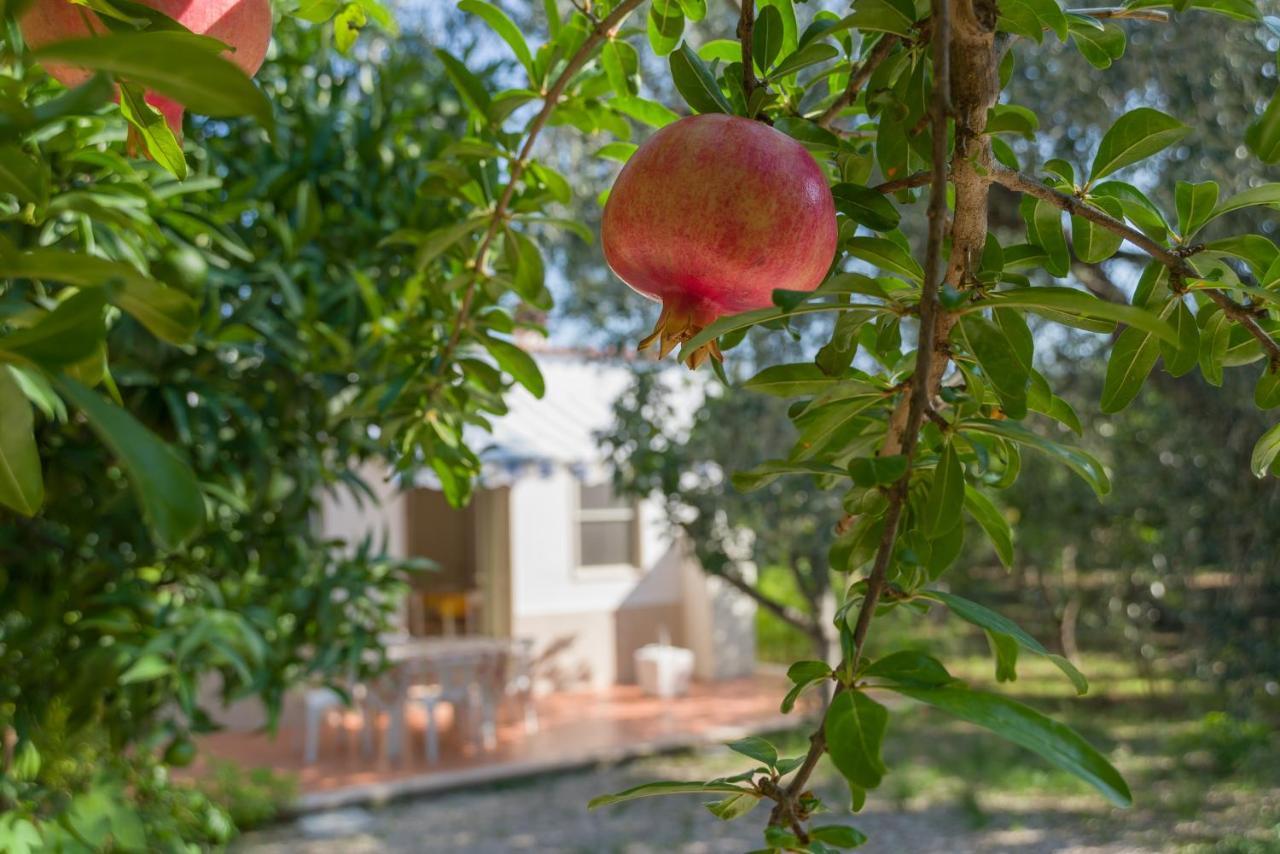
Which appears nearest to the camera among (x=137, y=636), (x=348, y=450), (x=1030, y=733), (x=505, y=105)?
(x=1030, y=733)

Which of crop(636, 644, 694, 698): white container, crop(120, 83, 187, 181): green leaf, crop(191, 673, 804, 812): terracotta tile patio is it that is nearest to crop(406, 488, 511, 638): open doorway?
crop(191, 673, 804, 812): terracotta tile patio

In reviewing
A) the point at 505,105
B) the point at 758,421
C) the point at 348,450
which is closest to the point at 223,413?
the point at 348,450

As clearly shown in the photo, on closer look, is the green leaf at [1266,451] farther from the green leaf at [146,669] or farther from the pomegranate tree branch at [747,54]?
the green leaf at [146,669]

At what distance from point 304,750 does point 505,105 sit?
25.2ft

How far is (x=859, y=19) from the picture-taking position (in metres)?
0.56

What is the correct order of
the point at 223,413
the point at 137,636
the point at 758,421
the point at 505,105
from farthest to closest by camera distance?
1. the point at 758,421
2. the point at 223,413
3. the point at 137,636
4. the point at 505,105

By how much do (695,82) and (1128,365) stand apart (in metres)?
0.32

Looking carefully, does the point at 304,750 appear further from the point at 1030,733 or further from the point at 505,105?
the point at 1030,733

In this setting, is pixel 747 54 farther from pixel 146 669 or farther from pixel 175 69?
pixel 146 669

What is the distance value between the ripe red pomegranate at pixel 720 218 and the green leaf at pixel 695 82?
0.28ft

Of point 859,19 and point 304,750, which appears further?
point 304,750

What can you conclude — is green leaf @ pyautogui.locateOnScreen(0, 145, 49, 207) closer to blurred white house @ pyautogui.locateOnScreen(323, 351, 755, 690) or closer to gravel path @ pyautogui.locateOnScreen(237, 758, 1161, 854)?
gravel path @ pyautogui.locateOnScreen(237, 758, 1161, 854)

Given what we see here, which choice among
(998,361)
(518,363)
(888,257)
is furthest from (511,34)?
(998,361)

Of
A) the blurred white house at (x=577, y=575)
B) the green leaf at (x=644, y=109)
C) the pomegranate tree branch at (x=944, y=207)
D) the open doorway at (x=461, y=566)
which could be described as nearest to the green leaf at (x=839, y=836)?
the pomegranate tree branch at (x=944, y=207)
